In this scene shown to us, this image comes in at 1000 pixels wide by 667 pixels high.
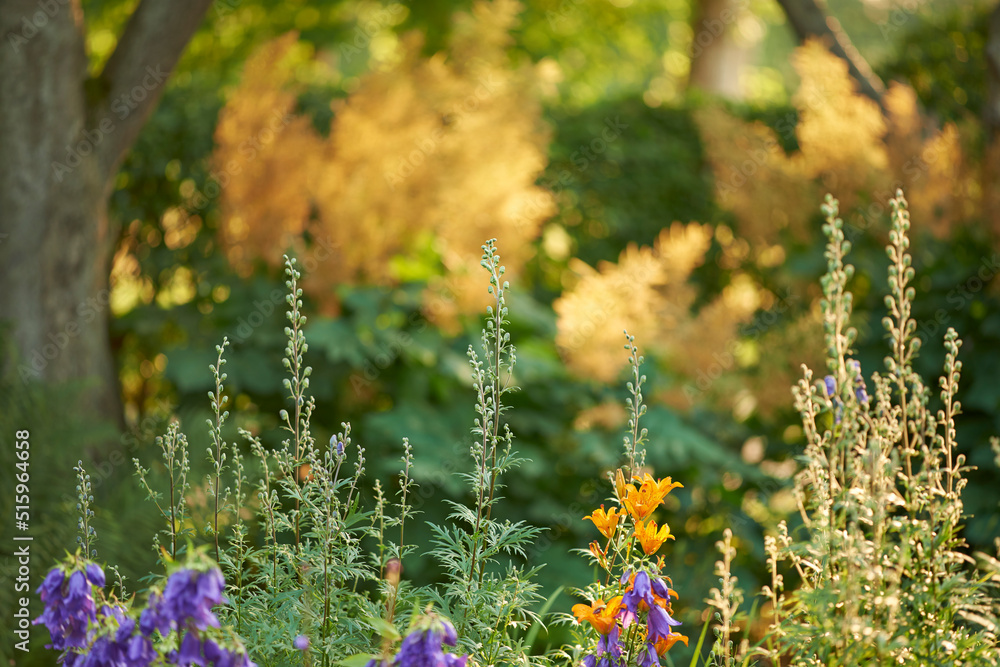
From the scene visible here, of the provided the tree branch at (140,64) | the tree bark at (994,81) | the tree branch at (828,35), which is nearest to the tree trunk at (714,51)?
the tree branch at (828,35)

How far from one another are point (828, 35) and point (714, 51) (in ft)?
16.3

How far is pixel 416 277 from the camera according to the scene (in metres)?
4.27

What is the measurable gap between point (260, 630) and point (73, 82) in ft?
10.9

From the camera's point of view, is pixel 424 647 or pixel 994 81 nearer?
pixel 424 647

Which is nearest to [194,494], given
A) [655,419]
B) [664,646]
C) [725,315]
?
[664,646]

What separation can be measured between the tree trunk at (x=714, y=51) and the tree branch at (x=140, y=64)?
587 centimetres

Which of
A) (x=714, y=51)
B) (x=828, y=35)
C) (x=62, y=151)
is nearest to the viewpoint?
(x=62, y=151)

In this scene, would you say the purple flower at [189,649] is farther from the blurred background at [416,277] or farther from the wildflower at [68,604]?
the blurred background at [416,277]

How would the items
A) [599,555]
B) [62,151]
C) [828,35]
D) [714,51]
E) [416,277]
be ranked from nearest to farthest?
[599,555]
[62,151]
[416,277]
[828,35]
[714,51]

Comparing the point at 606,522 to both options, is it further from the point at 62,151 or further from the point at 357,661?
the point at 62,151

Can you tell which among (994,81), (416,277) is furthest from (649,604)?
(994,81)

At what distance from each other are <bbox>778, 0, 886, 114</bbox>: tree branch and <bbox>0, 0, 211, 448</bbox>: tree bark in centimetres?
398

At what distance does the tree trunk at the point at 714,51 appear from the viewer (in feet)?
29.5

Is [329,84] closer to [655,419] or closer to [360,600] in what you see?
[655,419]
